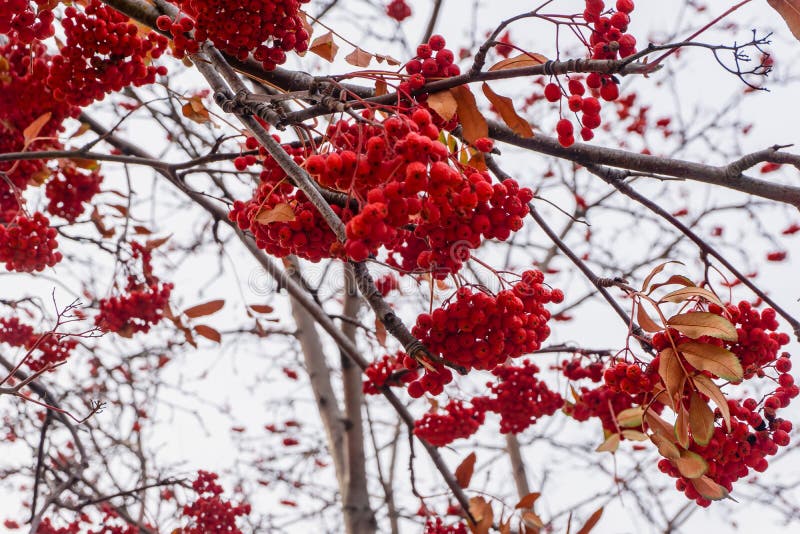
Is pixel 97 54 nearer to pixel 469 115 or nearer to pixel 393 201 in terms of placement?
pixel 469 115

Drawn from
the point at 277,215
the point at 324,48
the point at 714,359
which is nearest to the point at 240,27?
the point at 324,48

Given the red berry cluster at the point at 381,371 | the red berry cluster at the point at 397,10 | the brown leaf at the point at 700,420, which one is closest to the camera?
the brown leaf at the point at 700,420

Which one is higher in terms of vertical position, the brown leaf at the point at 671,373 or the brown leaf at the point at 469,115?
the brown leaf at the point at 469,115

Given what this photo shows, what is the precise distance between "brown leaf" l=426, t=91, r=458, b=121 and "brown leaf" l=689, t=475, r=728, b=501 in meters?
1.10

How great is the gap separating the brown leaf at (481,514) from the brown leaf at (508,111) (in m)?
1.64

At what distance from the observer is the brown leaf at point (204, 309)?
109 inches

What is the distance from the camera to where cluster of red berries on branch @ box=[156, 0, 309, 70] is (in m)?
1.37

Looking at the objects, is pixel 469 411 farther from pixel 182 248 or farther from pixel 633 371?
pixel 182 248

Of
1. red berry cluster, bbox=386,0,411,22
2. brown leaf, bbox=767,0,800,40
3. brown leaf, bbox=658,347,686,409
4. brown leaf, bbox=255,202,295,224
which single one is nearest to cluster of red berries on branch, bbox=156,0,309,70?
brown leaf, bbox=255,202,295,224

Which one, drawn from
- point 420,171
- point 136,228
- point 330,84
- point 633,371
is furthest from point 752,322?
point 136,228

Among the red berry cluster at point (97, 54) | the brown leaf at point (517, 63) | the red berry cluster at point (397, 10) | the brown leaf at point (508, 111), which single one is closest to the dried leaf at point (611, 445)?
the brown leaf at point (508, 111)

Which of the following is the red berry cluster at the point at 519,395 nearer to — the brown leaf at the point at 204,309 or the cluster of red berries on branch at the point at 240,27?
the brown leaf at the point at 204,309

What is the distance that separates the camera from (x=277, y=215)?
1.33 meters

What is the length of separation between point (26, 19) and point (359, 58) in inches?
45.1
